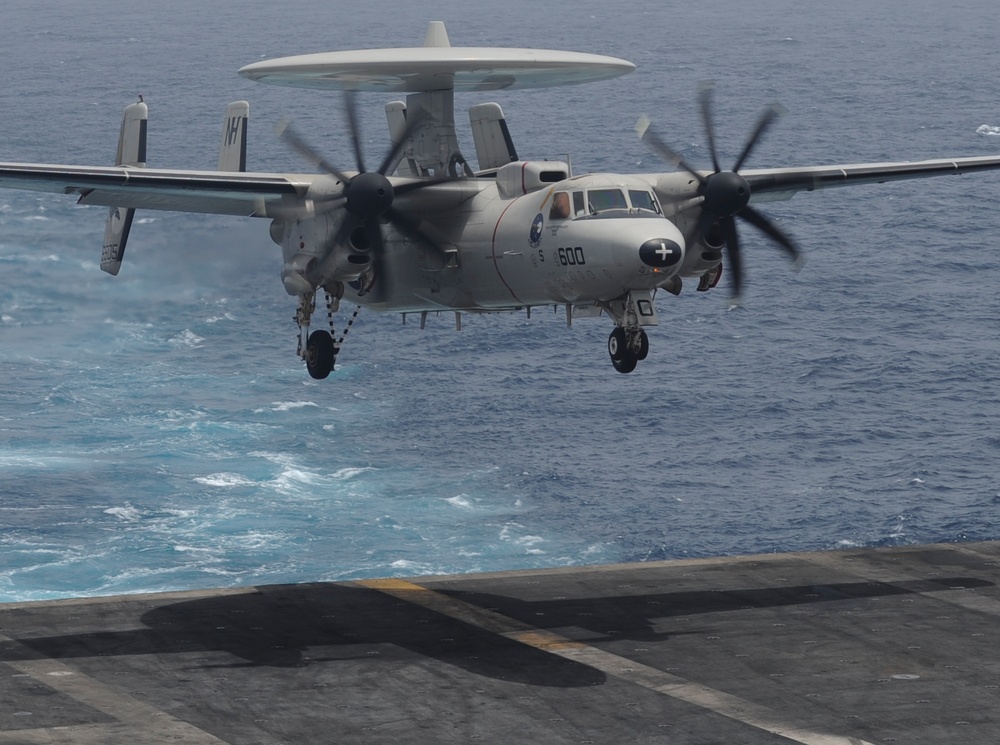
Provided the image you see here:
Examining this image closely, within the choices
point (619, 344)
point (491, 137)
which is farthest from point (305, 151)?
point (619, 344)

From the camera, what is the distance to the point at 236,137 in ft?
153

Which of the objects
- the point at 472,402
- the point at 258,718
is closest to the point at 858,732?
the point at 258,718

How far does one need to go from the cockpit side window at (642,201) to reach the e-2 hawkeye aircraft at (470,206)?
0.17 feet

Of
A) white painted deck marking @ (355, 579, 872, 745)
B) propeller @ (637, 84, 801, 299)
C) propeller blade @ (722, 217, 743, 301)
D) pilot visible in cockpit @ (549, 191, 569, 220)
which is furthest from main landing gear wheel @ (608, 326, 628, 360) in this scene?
white painted deck marking @ (355, 579, 872, 745)

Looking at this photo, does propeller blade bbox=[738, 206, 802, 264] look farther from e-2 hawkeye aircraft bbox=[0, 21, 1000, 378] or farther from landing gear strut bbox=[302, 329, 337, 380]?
landing gear strut bbox=[302, 329, 337, 380]

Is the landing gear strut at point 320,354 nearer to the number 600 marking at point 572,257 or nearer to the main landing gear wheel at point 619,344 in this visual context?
the number 600 marking at point 572,257

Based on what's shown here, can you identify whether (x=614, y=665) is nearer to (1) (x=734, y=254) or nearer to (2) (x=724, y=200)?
(1) (x=734, y=254)

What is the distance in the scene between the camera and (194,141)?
5625 inches

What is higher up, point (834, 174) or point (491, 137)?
point (491, 137)

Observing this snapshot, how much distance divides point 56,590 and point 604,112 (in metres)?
101

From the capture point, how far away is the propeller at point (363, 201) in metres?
37.5

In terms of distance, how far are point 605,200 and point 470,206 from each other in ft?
16.1

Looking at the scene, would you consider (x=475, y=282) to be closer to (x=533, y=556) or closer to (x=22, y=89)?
(x=533, y=556)

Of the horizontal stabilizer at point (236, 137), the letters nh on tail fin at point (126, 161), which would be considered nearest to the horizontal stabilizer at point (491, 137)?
the horizontal stabilizer at point (236, 137)
